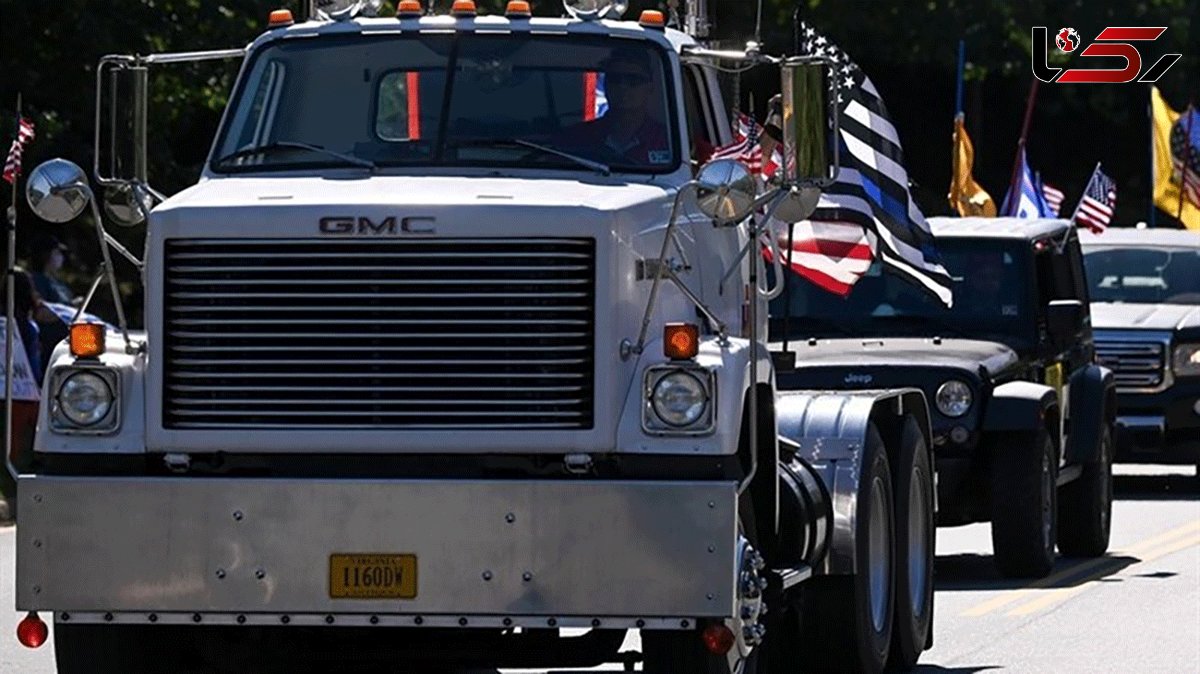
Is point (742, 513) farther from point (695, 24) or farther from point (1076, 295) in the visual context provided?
point (1076, 295)

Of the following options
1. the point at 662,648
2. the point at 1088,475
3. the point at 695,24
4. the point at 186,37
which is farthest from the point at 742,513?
the point at 186,37

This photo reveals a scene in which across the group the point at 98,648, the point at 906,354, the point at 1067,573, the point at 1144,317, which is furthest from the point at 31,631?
the point at 1144,317

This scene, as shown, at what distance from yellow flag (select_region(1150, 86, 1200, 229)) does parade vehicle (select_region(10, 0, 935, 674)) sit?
24.4 meters

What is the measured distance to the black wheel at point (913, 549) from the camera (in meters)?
13.0

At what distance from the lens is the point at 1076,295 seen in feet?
63.1

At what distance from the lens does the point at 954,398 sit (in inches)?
645

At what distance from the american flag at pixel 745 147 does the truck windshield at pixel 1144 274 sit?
13.1 metres

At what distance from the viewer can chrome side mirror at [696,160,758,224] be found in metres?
9.87

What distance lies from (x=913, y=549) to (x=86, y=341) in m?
4.79

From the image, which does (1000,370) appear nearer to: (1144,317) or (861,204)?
(861,204)

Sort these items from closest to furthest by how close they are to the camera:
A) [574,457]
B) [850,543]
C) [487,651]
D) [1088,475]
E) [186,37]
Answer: [574,457] → [487,651] → [850,543] → [1088,475] → [186,37]

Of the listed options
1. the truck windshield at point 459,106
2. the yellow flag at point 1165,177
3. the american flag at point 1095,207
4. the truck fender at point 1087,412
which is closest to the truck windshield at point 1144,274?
the american flag at point 1095,207

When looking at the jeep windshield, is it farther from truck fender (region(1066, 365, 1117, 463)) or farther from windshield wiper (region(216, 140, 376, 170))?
windshield wiper (region(216, 140, 376, 170))

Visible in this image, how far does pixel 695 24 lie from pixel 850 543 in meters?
2.18
